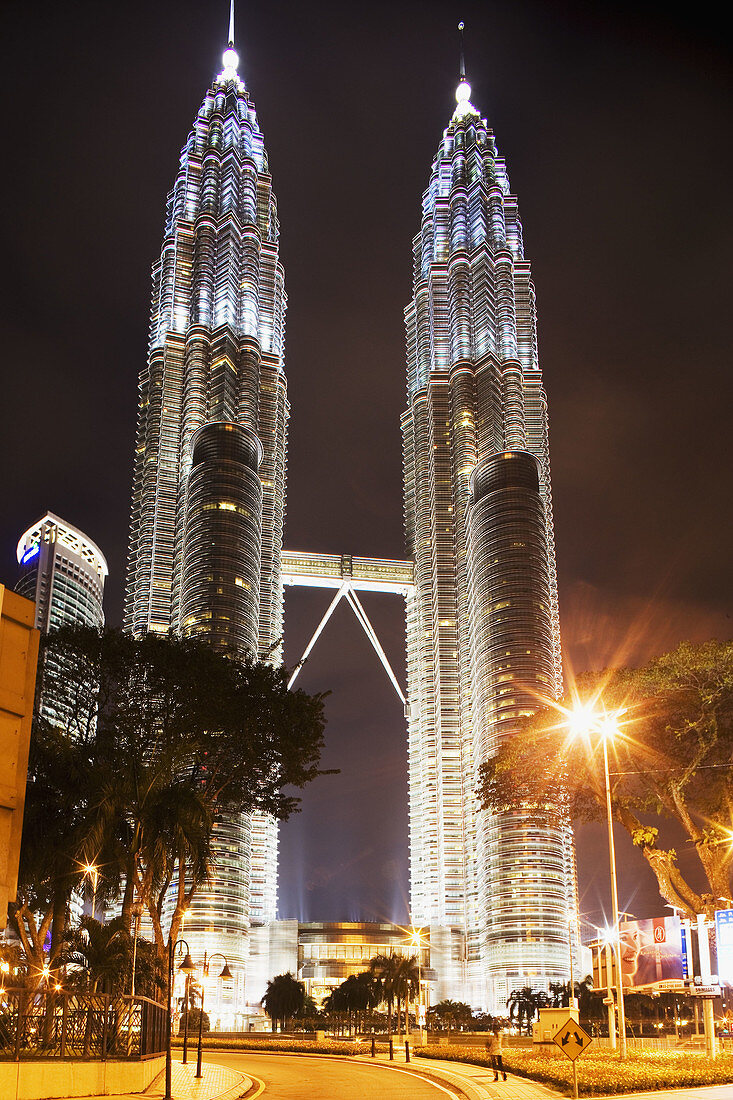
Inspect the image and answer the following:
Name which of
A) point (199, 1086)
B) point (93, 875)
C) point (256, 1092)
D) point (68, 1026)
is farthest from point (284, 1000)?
point (68, 1026)

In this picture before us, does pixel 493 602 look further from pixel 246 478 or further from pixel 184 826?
pixel 184 826

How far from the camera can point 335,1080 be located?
30078 mm

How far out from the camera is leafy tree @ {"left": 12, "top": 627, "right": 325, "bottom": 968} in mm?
31344

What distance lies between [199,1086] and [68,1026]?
522cm

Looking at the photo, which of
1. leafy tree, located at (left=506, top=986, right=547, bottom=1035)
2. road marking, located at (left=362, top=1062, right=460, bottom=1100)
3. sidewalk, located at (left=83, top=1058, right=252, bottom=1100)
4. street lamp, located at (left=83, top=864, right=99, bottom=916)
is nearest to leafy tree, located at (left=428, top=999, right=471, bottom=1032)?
leafy tree, located at (left=506, top=986, right=547, bottom=1035)

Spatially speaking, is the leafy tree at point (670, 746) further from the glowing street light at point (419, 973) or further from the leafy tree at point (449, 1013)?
the leafy tree at point (449, 1013)

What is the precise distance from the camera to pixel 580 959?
173 metres

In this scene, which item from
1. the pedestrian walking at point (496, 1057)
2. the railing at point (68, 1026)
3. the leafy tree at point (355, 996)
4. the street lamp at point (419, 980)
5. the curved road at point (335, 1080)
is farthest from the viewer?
the leafy tree at point (355, 996)

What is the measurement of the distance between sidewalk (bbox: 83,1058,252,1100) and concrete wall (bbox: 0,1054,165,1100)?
0.32 meters

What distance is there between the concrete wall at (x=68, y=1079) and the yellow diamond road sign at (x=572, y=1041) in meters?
9.35

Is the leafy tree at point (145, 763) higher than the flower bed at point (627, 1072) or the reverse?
higher

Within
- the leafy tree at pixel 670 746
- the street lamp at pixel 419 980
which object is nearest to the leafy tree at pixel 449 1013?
the street lamp at pixel 419 980

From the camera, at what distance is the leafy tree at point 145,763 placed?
103ft

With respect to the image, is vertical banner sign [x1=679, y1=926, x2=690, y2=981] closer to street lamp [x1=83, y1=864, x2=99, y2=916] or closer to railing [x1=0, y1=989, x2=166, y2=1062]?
street lamp [x1=83, y1=864, x2=99, y2=916]
